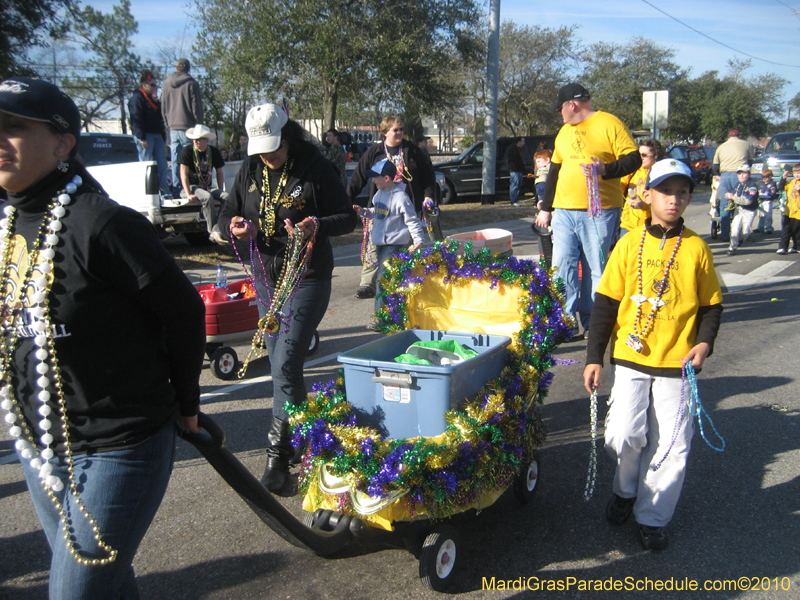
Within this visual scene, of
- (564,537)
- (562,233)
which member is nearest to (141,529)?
(564,537)

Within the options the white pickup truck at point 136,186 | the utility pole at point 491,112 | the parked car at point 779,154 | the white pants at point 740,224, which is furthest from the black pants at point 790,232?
the white pickup truck at point 136,186

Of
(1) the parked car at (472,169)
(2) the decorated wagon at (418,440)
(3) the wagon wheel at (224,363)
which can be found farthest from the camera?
(1) the parked car at (472,169)

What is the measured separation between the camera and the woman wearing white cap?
183 cm

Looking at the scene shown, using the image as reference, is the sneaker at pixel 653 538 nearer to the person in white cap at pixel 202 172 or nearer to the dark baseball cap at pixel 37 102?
the dark baseball cap at pixel 37 102

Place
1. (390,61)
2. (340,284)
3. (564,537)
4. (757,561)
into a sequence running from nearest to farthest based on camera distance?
1. (757,561)
2. (564,537)
3. (340,284)
4. (390,61)

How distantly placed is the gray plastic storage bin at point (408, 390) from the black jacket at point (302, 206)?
0.81m

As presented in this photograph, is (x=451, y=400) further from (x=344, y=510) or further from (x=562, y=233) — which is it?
(x=562, y=233)

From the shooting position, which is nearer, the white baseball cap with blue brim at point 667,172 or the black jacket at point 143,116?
the white baseball cap with blue brim at point 667,172

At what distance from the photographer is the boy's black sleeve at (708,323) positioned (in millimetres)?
3184

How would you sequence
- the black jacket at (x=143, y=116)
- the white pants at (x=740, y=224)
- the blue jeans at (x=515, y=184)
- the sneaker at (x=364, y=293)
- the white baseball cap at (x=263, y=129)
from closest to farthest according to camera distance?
the white baseball cap at (x=263, y=129)
the sneaker at (x=364, y=293)
the black jacket at (x=143, y=116)
the white pants at (x=740, y=224)
the blue jeans at (x=515, y=184)

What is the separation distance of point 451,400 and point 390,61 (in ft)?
60.5

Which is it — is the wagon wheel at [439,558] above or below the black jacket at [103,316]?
below

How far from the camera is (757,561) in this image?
10.6 ft

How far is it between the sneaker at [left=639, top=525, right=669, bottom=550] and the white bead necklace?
99.6 inches
